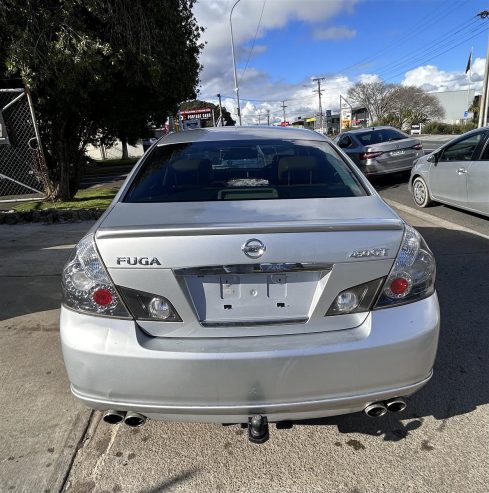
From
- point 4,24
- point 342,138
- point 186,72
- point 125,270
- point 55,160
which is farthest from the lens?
point 342,138

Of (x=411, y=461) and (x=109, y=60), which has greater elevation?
(x=109, y=60)

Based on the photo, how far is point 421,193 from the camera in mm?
8594

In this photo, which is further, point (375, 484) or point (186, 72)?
point (186, 72)

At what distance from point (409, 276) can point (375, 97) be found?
3486 inches

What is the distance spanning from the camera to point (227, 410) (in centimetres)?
201

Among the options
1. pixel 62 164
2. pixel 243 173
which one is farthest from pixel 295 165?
pixel 62 164

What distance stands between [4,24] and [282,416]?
8.17m

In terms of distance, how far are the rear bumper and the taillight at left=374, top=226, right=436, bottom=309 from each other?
0.05 m

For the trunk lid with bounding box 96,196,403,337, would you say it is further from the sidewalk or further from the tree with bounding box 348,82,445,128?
the tree with bounding box 348,82,445,128

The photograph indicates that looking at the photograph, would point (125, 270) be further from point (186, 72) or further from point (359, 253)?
point (186, 72)

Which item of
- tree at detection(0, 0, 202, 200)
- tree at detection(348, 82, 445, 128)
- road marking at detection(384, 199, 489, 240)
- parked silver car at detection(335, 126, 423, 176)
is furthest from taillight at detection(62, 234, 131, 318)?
tree at detection(348, 82, 445, 128)

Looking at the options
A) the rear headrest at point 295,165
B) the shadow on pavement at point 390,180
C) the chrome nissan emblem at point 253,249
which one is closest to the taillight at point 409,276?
the chrome nissan emblem at point 253,249

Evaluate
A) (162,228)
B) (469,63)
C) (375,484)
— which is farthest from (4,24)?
(469,63)

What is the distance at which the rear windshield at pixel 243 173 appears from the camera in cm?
274
